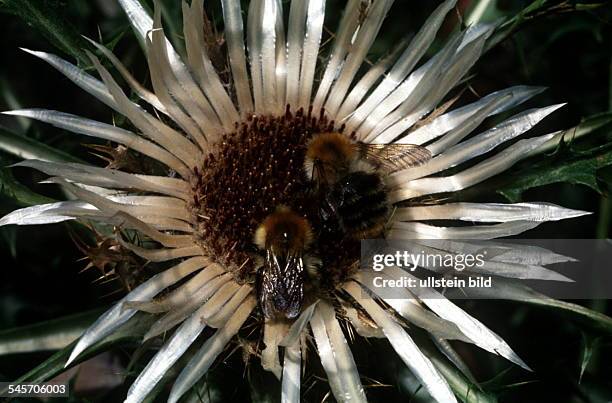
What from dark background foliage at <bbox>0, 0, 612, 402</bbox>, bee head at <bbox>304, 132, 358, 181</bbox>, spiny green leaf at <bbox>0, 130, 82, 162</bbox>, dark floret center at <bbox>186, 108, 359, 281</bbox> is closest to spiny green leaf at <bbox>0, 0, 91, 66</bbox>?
dark background foliage at <bbox>0, 0, 612, 402</bbox>

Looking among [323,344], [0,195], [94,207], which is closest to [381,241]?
[323,344]

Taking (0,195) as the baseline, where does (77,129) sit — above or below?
above

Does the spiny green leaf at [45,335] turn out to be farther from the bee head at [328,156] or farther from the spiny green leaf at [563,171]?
the spiny green leaf at [563,171]

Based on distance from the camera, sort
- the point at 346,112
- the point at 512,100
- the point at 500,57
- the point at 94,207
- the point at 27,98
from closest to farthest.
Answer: the point at 94,207 → the point at 512,100 → the point at 346,112 → the point at 27,98 → the point at 500,57

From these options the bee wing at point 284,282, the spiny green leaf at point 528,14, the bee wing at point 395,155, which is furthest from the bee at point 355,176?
the spiny green leaf at point 528,14

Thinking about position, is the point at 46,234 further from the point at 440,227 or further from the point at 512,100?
the point at 512,100

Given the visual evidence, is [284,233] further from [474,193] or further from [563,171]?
[563,171]
